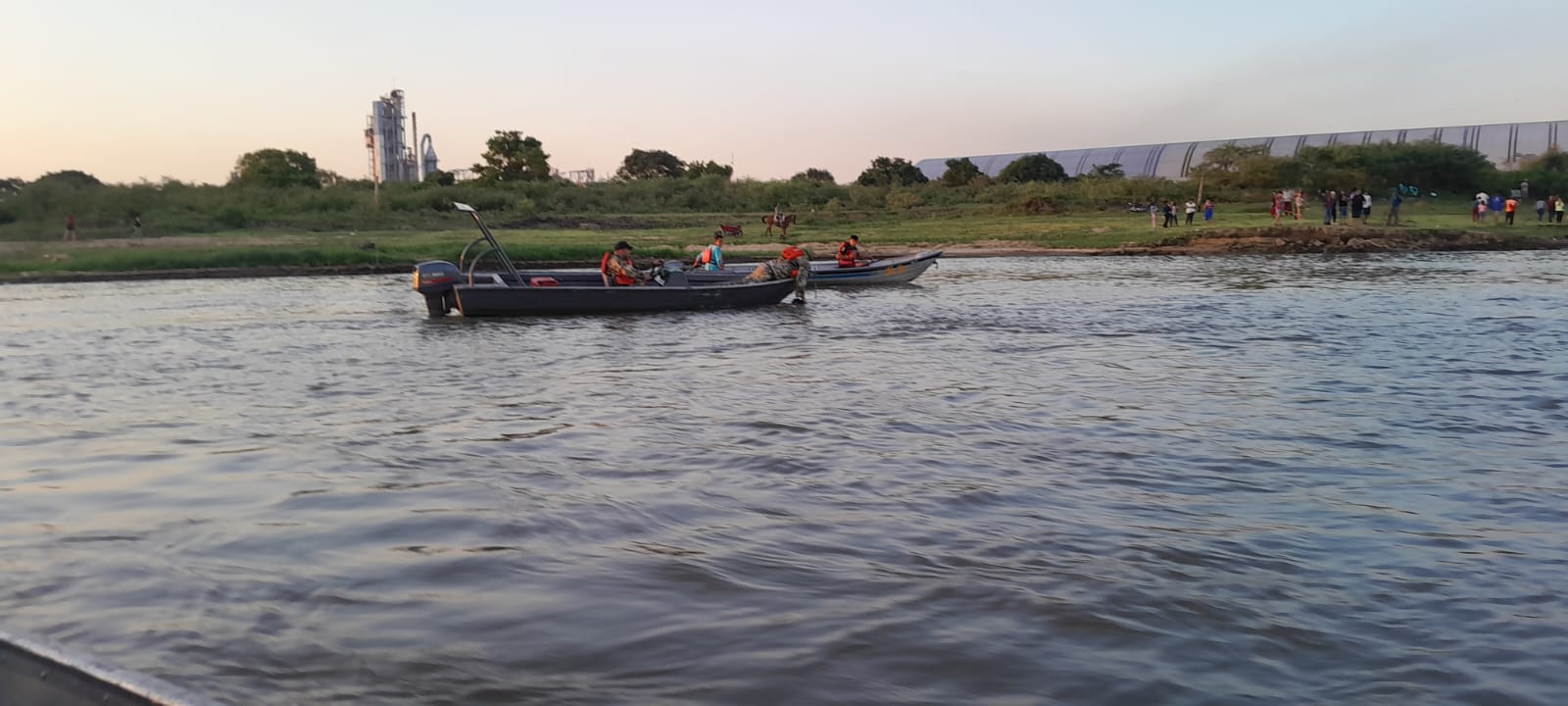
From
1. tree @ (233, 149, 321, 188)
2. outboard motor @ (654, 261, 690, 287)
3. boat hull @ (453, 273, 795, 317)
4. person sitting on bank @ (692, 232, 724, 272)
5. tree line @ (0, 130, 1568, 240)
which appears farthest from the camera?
tree @ (233, 149, 321, 188)

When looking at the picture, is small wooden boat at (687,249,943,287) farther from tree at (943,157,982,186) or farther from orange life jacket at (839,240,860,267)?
tree at (943,157,982,186)

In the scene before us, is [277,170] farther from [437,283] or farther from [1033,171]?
[437,283]

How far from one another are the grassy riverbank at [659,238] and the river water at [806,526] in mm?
19179

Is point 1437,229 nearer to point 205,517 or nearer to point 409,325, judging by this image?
point 409,325

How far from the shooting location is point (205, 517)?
666 cm

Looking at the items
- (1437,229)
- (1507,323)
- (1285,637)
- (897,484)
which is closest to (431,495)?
(897,484)

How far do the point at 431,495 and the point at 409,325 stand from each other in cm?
1213

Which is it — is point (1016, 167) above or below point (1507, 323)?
above

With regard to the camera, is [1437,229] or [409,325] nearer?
[409,325]

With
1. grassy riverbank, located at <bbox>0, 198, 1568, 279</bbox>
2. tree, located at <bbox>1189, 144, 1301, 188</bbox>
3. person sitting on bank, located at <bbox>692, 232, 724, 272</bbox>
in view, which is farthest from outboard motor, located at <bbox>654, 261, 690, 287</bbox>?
tree, located at <bbox>1189, 144, 1301, 188</bbox>

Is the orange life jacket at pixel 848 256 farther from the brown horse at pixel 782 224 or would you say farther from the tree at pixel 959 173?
the tree at pixel 959 173

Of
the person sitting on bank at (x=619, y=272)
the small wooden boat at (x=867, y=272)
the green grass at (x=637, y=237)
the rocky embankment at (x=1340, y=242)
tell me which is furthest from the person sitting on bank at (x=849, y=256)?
the rocky embankment at (x=1340, y=242)

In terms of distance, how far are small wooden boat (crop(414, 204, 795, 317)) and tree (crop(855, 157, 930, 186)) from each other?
48876 mm

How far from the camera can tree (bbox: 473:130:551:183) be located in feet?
207
